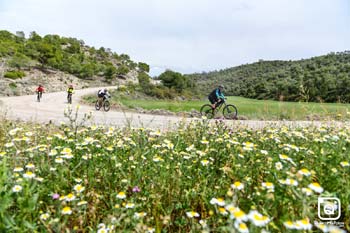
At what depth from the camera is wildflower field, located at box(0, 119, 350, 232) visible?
1.77 meters

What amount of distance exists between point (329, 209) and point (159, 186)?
1297mm

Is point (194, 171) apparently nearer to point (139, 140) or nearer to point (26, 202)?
point (139, 140)

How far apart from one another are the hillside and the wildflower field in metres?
33.2

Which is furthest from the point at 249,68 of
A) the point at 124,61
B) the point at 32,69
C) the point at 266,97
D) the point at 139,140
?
the point at 139,140

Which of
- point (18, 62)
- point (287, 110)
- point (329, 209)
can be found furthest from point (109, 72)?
point (329, 209)

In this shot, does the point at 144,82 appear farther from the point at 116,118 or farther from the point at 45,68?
the point at 116,118

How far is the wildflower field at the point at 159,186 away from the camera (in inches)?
69.5

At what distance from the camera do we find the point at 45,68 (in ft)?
193

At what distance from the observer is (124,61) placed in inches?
4023

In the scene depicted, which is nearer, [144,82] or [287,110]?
[287,110]

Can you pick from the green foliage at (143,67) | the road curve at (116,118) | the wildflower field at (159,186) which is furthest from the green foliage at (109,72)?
the wildflower field at (159,186)

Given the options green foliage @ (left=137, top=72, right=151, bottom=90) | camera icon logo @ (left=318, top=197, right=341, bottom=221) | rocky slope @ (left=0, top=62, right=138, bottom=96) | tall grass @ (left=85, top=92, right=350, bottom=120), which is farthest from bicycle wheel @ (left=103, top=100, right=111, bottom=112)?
green foliage @ (left=137, top=72, right=151, bottom=90)

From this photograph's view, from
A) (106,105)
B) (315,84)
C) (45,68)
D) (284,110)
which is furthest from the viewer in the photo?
(45,68)

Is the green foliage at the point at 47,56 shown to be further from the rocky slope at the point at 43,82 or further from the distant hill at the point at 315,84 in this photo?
the distant hill at the point at 315,84
